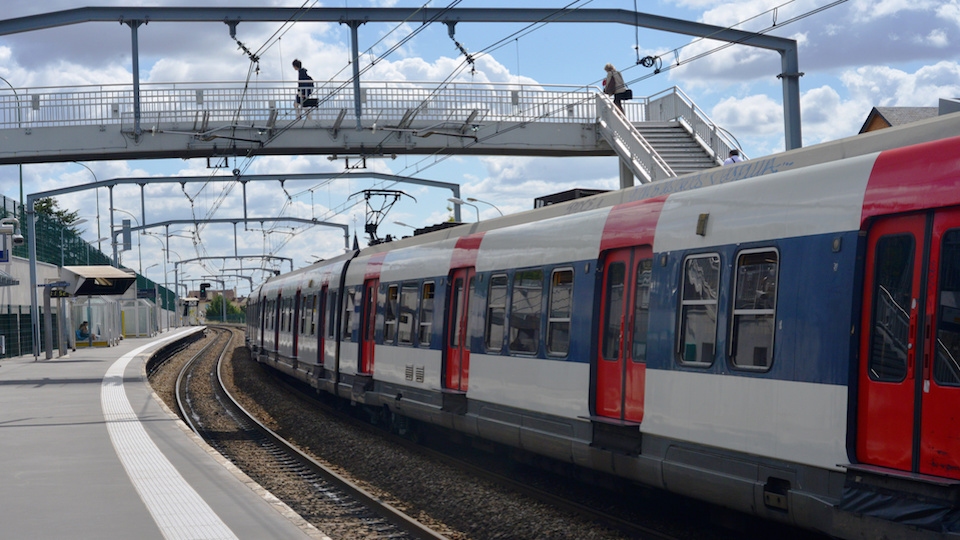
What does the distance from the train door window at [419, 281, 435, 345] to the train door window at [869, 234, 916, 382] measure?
9.46 meters

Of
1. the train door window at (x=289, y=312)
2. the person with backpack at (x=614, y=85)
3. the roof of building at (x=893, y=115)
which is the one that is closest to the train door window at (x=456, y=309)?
the person with backpack at (x=614, y=85)

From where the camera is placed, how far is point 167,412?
20.1 meters

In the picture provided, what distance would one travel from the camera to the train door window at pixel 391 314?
17984mm

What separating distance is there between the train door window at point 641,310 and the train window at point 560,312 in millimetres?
1369

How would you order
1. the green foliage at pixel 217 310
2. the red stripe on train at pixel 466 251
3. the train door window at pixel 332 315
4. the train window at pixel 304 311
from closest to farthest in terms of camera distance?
the red stripe on train at pixel 466 251, the train door window at pixel 332 315, the train window at pixel 304 311, the green foliage at pixel 217 310

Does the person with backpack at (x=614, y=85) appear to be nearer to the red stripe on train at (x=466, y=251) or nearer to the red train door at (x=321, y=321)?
the red train door at (x=321, y=321)

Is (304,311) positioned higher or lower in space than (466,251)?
lower

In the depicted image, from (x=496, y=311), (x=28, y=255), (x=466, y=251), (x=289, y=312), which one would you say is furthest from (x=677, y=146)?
(x=28, y=255)

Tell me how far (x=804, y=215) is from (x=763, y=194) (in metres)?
0.61

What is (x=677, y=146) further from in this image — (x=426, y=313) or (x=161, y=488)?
(x=161, y=488)

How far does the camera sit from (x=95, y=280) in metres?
38.2

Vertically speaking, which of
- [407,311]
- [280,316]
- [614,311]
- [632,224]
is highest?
[632,224]

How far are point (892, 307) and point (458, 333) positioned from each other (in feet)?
27.9

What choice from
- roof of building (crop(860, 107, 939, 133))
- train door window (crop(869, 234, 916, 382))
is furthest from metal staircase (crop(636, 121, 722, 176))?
train door window (crop(869, 234, 916, 382))
